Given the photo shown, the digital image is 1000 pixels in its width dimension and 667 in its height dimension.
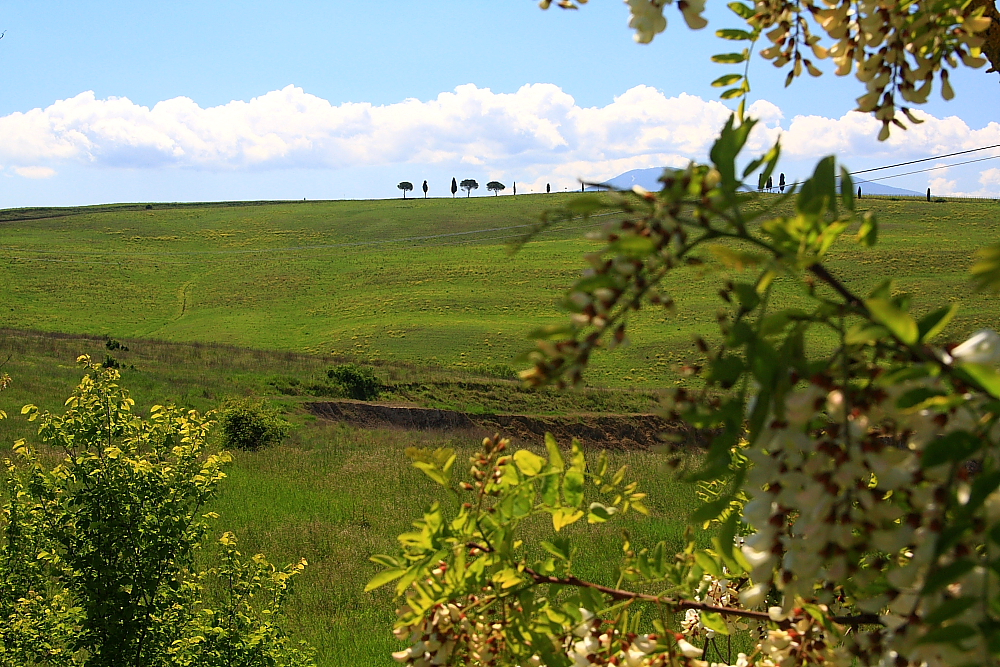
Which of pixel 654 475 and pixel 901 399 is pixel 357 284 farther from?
pixel 901 399

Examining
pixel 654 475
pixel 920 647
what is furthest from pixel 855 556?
pixel 654 475

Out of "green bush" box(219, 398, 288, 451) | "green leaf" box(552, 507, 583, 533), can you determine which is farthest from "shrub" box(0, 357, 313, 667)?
"green bush" box(219, 398, 288, 451)

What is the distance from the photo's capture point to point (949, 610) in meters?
0.80

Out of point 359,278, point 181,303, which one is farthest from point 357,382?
point 359,278

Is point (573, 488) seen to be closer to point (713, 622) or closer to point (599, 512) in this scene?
point (599, 512)

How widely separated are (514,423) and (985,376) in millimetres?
25703

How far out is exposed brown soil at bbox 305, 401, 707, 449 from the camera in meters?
24.2

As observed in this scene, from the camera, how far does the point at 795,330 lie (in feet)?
2.97

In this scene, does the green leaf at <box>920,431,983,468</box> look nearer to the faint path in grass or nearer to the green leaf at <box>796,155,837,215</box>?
the green leaf at <box>796,155,837,215</box>

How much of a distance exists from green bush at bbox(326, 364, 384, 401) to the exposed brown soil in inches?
114

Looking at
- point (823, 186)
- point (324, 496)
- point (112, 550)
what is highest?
point (823, 186)

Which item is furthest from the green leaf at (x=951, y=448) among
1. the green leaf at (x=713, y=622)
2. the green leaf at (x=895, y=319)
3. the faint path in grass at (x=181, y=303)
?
the faint path in grass at (x=181, y=303)

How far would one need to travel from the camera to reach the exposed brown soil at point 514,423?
24.2m

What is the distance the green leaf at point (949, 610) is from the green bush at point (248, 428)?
18.0 m
